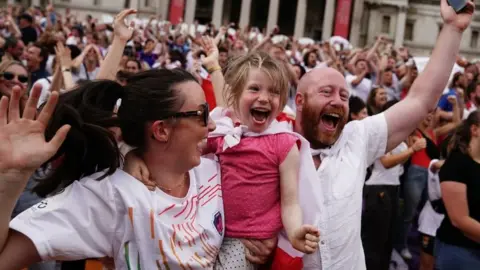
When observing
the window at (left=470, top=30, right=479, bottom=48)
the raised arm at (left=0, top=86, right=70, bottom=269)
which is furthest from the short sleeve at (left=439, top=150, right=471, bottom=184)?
the window at (left=470, top=30, right=479, bottom=48)

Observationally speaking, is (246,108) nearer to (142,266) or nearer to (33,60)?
(142,266)

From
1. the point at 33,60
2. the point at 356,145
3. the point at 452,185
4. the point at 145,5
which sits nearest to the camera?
the point at 356,145

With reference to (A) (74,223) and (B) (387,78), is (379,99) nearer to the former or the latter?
(B) (387,78)

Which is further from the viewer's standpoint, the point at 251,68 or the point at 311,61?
the point at 311,61

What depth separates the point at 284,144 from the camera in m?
2.63

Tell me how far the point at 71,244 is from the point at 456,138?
9.66 ft

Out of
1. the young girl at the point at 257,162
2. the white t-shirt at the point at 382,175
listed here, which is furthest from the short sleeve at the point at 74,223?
the white t-shirt at the point at 382,175

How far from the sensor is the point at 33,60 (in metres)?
8.31

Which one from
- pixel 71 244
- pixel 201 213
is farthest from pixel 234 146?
pixel 71 244

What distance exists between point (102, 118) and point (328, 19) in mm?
56335

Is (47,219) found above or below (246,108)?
below

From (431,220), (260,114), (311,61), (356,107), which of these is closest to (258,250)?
(260,114)

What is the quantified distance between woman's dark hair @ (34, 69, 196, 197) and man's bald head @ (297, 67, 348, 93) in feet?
2.66

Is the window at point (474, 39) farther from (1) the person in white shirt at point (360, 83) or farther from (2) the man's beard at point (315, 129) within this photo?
(2) the man's beard at point (315, 129)
